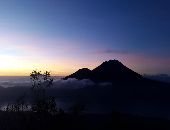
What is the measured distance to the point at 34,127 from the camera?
6309cm

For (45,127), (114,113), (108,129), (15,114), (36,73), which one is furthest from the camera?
(114,113)

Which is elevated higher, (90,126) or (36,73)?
(36,73)

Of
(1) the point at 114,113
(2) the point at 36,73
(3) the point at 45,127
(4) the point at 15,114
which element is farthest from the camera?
(1) the point at 114,113

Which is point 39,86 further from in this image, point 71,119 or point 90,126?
point 90,126

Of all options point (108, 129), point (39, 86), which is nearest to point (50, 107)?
point (39, 86)

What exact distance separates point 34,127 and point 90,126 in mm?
16612

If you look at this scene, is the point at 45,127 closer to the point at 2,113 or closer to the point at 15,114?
the point at 15,114

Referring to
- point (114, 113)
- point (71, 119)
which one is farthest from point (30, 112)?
point (114, 113)

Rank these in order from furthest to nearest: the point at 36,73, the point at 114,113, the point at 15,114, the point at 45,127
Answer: the point at 114,113, the point at 15,114, the point at 45,127, the point at 36,73

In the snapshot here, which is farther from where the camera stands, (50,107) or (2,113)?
(2,113)

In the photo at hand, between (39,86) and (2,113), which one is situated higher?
(39,86)

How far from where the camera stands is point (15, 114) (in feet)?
229

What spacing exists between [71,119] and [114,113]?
1621 cm

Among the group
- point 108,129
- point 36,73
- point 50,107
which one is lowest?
point 108,129
